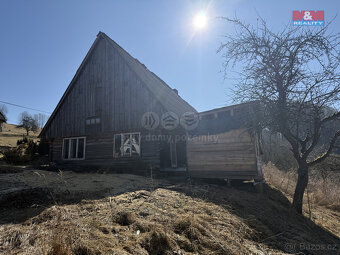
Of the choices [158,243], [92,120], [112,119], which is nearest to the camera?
[158,243]

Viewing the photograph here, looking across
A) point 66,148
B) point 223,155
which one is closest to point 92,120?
point 66,148

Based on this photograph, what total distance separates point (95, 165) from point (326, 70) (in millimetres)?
12909

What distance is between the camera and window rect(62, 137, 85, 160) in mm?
13273

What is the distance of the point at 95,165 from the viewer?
12297mm

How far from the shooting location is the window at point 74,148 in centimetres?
1327

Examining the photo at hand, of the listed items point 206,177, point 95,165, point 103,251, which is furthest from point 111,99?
point 103,251

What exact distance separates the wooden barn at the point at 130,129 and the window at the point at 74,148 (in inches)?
2.4

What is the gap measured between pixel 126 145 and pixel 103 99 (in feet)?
12.9

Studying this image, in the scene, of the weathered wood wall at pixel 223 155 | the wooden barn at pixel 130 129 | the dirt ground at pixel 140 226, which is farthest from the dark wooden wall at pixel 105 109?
the dirt ground at pixel 140 226

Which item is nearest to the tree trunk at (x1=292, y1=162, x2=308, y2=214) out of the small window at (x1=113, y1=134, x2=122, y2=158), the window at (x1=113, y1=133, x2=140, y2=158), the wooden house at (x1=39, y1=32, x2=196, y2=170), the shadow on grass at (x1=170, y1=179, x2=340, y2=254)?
the shadow on grass at (x1=170, y1=179, x2=340, y2=254)

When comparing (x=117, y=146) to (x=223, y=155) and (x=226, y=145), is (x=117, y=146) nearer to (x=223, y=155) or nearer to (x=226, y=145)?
(x=223, y=155)

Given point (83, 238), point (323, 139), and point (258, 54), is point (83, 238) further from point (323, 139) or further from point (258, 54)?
point (323, 139)

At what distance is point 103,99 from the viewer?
41.8ft

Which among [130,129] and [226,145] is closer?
[226,145]
